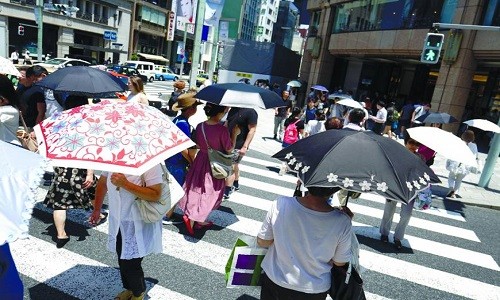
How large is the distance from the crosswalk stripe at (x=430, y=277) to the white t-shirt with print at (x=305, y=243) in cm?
260

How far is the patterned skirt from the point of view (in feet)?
13.7

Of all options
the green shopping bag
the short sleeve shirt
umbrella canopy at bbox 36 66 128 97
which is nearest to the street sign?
the short sleeve shirt

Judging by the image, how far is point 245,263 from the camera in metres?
2.57

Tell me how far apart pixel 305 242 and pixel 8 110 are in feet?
12.3

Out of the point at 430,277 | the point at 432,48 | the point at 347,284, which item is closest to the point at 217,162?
the point at 347,284

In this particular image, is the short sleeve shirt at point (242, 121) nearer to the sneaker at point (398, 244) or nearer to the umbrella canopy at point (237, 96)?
the umbrella canopy at point (237, 96)

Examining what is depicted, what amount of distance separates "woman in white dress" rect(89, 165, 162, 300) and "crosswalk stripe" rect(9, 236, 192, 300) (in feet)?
1.64

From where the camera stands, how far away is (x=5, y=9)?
3203 centimetres

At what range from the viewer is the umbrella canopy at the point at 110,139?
6.85 feet

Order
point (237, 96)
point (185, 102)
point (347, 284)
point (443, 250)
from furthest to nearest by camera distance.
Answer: point (443, 250) < point (237, 96) < point (185, 102) < point (347, 284)

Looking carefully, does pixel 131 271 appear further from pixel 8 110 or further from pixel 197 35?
pixel 197 35

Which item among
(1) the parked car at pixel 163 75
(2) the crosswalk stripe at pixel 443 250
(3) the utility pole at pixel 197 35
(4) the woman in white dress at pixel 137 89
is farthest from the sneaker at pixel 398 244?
(1) the parked car at pixel 163 75

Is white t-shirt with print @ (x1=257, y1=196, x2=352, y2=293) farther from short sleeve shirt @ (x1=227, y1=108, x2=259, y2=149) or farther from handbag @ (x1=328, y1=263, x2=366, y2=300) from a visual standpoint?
short sleeve shirt @ (x1=227, y1=108, x2=259, y2=149)

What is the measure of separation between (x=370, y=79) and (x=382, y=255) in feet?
76.5
